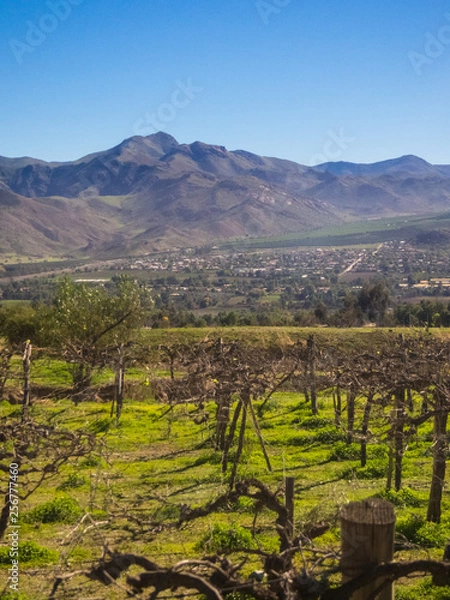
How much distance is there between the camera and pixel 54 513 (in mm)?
10312

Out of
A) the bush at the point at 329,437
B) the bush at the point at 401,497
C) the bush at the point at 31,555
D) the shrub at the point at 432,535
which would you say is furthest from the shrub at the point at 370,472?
the bush at the point at 31,555

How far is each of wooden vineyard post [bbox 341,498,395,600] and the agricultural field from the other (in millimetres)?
143

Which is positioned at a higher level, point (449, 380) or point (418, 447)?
point (449, 380)

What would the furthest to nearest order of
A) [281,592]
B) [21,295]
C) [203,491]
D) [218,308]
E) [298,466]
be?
[21,295] → [218,308] → [298,466] → [203,491] → [281,592]

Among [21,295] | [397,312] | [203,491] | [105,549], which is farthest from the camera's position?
[21,295]

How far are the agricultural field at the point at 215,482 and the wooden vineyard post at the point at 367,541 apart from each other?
143 mm

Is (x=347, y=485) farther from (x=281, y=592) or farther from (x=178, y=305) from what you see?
(x=178, y=305)

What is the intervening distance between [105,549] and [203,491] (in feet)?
28.7

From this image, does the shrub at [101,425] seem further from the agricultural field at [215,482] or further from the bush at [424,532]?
the bush at [424,532]

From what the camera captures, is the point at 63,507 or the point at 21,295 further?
the point at 21,295

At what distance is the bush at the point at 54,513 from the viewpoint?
10.2 m

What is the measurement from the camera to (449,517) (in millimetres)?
9352

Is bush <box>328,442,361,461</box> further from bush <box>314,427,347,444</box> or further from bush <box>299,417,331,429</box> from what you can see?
bush <box>299,417,331,429</box>

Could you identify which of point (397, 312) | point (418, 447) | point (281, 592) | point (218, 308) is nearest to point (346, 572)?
point (281, 592)
